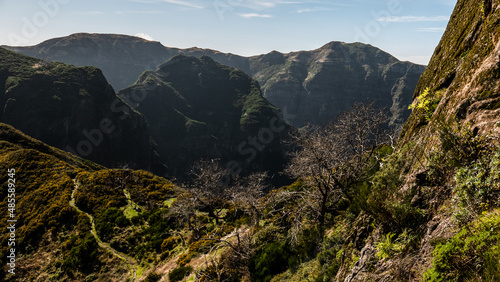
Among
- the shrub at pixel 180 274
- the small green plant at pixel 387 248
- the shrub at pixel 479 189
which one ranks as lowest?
the shrub at pixel 180 274

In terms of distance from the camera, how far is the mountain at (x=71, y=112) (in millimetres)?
114000

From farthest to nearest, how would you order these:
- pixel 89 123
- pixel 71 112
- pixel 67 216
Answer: pixel 89 123, pixel 71 112, pixel 67 216

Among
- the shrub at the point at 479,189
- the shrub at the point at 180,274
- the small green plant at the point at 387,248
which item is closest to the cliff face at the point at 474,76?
the shrub at the point at 479,189

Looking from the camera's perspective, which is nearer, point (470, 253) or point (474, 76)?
point (470, 253)

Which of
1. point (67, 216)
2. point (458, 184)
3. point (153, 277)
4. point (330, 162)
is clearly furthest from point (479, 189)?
point (67, 216)

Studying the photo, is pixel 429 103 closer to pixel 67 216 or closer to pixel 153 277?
pixel 153 277

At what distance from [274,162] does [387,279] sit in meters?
177

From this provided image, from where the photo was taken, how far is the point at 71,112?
123562 mm

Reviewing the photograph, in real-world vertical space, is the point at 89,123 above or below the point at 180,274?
above

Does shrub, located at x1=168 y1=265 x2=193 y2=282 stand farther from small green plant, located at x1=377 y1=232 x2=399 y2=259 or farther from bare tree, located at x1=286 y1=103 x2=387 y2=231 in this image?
small green plant, located at x1=377 y1=232 x2=399 y2=259

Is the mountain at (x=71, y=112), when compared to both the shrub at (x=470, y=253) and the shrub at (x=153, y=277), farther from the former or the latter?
the shrub at (x=470, y=253)

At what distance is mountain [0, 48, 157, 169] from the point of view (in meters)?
114

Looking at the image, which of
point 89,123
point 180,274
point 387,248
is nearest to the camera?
point 387,248

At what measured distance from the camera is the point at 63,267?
19.6 metres
